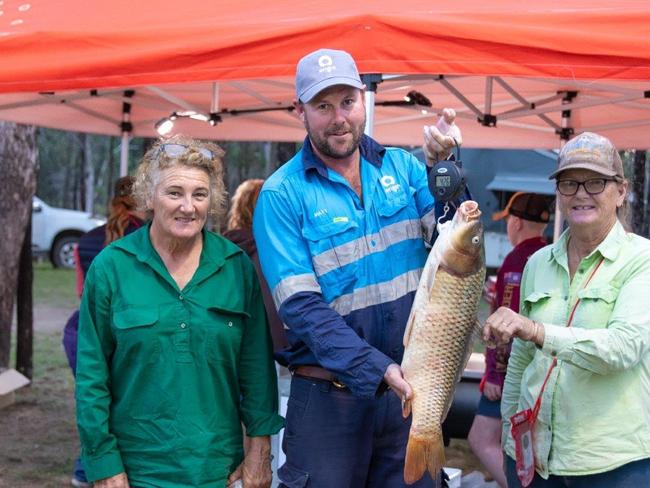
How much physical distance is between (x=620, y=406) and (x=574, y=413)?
15 cm

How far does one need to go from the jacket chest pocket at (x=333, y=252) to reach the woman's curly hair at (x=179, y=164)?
416mm

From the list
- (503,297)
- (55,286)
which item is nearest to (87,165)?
(55,286)

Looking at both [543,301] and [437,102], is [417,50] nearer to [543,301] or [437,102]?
[543,301]

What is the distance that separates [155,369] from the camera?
3127 millimetres

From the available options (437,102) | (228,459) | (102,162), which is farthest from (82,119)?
(102,162)

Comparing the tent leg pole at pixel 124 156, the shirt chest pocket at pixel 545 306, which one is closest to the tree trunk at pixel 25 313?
the tent leg pole at pixel 124 156

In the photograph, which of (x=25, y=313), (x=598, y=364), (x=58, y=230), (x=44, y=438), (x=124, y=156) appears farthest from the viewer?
(x=58, y=230)

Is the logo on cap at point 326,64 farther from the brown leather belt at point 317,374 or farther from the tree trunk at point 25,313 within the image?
the tree trunk at point 25,313

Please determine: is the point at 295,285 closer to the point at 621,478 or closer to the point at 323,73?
the point at 323,73

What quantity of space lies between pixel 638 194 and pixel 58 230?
14.2m

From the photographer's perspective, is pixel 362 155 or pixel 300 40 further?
pixel 300 40

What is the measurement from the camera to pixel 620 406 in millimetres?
3109

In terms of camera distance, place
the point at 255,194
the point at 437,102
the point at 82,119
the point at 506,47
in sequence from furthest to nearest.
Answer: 1. the point at 82,119
2. the point at 437,102
3. the point at 255,194
4. the point at 506,47

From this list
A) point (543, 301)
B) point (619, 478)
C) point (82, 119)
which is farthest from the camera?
point (82, 119)
